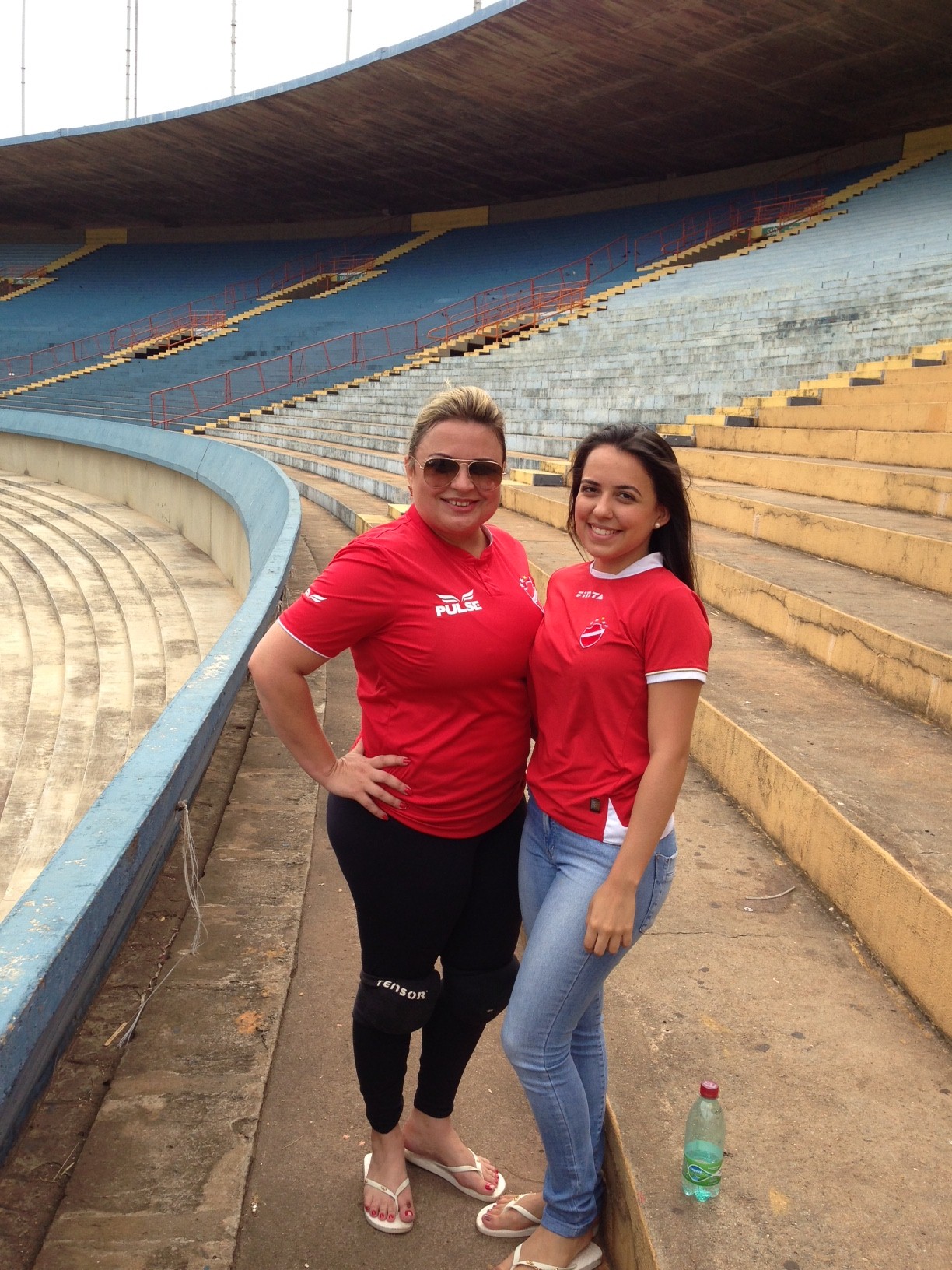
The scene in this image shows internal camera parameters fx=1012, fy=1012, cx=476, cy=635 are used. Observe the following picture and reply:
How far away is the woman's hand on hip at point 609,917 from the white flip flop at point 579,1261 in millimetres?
694

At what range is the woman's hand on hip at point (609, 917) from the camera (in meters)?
1.72

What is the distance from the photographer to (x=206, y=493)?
13859 mm

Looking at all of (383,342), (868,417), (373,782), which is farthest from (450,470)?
(383,342)

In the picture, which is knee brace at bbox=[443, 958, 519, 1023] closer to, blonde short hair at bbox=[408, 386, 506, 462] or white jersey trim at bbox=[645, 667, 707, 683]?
white jersey trim at bbox=[645, 667, 707, 683]

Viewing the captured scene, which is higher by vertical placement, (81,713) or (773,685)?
(773,685)

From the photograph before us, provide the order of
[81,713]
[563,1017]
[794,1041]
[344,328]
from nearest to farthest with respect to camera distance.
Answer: [563,1017] → [794,1041] → [81,713] → [344,328]

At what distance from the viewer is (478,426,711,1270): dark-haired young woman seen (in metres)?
1.73

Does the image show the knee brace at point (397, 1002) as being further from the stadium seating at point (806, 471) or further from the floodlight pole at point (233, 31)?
the floodlight pole at point (233, 31)

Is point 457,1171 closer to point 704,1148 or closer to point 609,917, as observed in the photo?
point 704,1148

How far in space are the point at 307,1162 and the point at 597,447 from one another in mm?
1674

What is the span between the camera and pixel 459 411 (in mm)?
1965

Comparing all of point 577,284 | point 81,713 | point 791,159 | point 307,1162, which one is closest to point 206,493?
point 81,713

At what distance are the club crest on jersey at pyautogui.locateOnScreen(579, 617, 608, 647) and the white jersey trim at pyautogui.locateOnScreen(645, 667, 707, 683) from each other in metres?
0.12

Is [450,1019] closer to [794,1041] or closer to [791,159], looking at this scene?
[794,1041]
